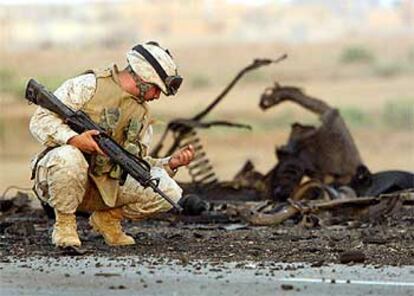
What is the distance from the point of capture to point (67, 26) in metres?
48.2

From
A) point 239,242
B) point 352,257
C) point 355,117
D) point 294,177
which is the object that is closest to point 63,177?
point 239,242

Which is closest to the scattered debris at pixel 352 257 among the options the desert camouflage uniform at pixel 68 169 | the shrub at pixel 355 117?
the desert camouflage uniform at pixel 68 169

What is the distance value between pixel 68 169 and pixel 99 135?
30cm

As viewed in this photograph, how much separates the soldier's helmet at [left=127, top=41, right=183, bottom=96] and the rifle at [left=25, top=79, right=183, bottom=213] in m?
0.46

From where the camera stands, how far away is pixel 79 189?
11961 millimetres

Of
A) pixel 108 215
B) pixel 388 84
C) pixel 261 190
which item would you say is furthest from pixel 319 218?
pixel 388 84

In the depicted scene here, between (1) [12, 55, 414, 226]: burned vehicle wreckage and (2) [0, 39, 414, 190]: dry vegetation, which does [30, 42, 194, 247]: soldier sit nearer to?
(1) [12, 55, 414, 226]: burned vehicle wreckage

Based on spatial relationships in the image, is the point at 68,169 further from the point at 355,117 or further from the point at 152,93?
the point at 355,117

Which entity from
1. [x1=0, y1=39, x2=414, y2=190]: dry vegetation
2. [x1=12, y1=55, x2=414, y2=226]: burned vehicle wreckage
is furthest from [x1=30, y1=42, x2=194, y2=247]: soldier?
[x1=0, y1=39, x2=414, y2=190]: dry vegetation

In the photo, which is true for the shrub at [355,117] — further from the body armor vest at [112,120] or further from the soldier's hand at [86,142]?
the soldier's hand at [86,142]

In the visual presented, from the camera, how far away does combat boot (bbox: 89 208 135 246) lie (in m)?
12.6

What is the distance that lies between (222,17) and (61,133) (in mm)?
40462

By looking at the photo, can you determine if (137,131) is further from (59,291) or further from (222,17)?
(222,17)

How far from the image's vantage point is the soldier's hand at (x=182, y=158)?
12.2m
